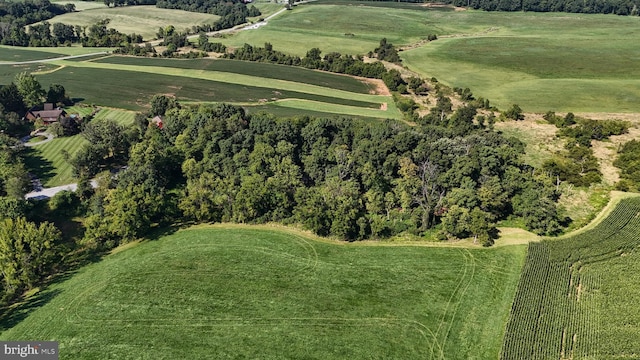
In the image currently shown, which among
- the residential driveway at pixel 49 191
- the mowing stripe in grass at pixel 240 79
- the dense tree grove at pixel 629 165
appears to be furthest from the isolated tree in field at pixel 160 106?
the dense tree grove at pixel 629 165

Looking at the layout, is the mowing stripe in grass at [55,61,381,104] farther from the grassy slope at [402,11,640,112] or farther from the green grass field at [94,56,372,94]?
the grassy slope at [402,11,640,112]

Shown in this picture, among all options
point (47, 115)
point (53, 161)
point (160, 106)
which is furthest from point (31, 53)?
point (53, 161)

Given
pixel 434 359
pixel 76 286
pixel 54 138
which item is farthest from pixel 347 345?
pixel 54 138

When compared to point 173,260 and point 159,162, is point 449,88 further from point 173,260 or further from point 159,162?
point 173,260

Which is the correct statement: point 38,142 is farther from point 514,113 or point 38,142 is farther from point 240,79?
point 514,113

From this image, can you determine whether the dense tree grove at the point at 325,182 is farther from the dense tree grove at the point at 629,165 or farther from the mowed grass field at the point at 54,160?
the dense tree grove at the point at 629,165

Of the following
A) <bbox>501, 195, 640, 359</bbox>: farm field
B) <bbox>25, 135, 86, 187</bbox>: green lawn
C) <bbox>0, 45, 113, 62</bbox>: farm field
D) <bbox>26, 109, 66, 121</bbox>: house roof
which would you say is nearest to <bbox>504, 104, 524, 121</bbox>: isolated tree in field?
<bbox>501, 195, 640, 359</bbox>: farm field
